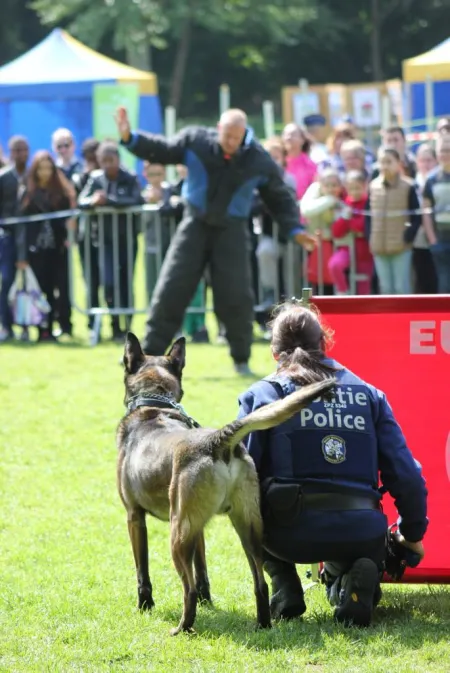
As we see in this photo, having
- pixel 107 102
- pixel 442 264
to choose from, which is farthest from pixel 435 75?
pixel 442 264

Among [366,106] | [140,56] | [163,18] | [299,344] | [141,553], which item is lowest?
[141,553]

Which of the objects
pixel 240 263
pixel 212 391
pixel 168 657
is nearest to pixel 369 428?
pixel 168 657

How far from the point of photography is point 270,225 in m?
13.9

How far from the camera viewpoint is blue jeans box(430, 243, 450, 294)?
1248cm

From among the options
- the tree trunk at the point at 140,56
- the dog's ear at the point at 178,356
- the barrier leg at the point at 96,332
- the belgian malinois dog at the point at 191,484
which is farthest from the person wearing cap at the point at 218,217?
the tree trunk at the point at 140,56

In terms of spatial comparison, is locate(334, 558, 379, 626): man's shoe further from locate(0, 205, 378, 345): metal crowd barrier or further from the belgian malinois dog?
locate(0, 205, 378, 345): metal crowd barrier

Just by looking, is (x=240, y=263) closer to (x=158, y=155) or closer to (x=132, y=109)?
(x=158, y=155)

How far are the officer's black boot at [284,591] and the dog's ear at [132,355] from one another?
3.60 ft

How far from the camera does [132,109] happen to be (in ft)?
85.3

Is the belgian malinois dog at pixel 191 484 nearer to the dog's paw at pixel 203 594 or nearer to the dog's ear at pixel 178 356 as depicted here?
the dog's paw at pixel 203 594

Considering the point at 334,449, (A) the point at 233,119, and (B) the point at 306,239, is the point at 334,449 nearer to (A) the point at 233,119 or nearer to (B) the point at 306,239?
(B) the point at 306,239

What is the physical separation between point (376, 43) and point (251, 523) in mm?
47826

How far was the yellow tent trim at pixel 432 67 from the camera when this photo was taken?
27.4 meters

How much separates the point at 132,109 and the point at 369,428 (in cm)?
2172
